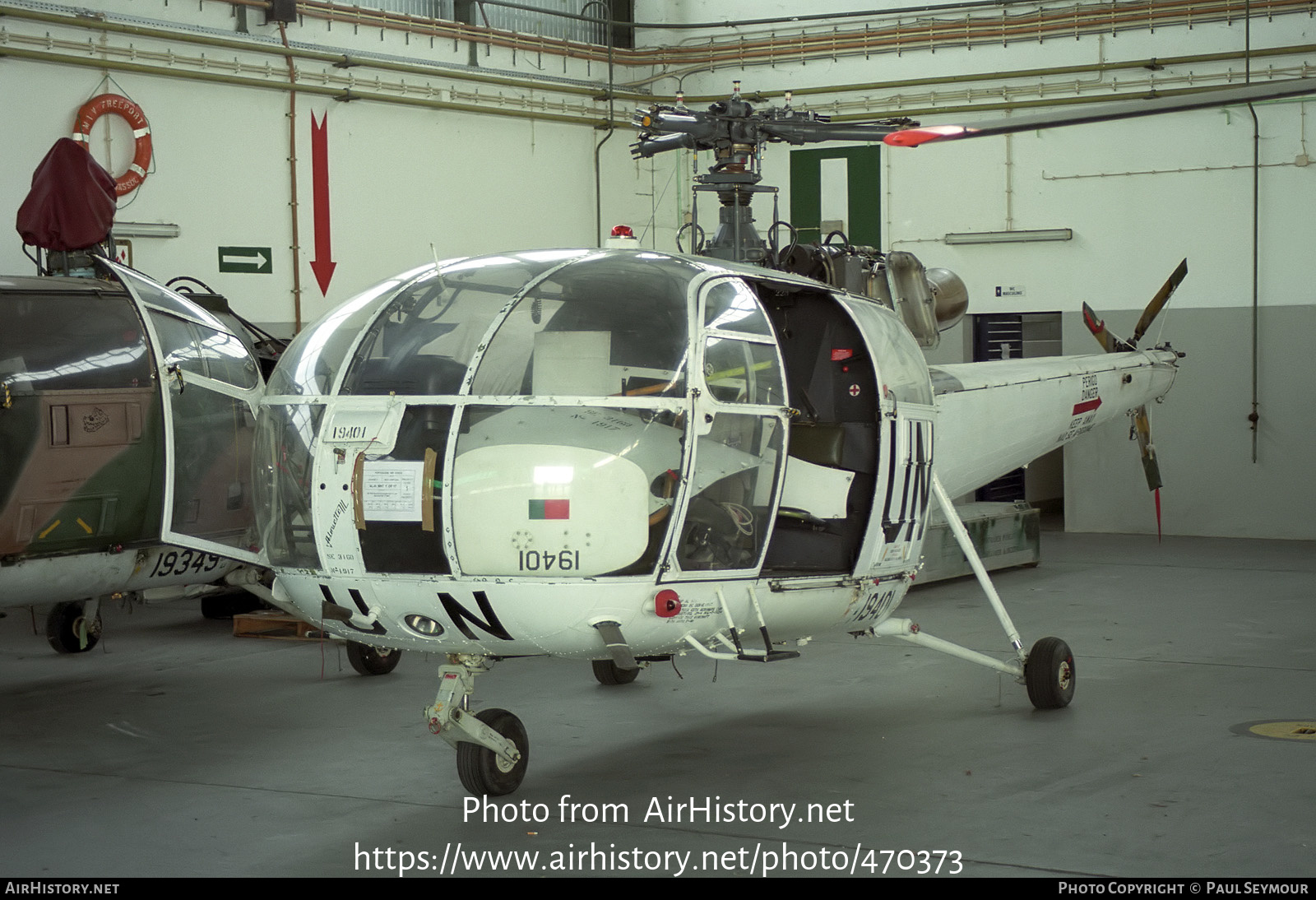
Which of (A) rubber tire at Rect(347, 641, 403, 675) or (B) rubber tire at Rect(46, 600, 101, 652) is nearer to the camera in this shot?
(A) rubber tire at Rect(347, 641, 403, 675)

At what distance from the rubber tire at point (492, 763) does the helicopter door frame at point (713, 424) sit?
1029mm

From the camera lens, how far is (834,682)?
7758 mm

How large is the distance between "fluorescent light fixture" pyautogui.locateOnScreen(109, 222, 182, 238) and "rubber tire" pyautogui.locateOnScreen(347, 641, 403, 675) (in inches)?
192

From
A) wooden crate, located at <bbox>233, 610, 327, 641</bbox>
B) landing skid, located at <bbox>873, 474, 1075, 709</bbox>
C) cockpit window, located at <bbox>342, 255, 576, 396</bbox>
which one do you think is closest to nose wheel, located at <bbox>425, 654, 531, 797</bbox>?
cockpit window, located at <bbox>342, 255, 576, 396</bbox>

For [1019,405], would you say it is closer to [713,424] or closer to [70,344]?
[713,424]

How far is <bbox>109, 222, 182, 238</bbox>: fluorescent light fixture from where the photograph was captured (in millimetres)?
11242

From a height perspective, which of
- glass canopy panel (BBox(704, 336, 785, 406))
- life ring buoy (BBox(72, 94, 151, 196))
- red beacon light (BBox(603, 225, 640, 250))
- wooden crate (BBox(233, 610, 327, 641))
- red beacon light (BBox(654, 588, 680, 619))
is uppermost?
life ring buoy (BBox(72, 94, 151, 196))

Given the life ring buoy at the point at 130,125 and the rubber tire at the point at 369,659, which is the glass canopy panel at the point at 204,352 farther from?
the life ring buoy at the point at 130,125

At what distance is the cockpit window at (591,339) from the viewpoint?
498 cm

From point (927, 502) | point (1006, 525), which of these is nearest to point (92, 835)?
point (927, 502)

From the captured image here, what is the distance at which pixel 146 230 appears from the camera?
11438 mm

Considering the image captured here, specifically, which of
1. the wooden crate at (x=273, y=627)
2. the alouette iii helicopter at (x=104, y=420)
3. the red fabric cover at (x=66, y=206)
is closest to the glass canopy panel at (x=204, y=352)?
the alouette iii helicopter at (x=104, y=420)

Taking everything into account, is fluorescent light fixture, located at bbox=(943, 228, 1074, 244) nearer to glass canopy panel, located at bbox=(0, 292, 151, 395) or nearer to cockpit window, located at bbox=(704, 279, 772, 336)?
cockpit window, located at bbox=(704, 279, 772, 336)

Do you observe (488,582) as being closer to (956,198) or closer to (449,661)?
(449,661)
